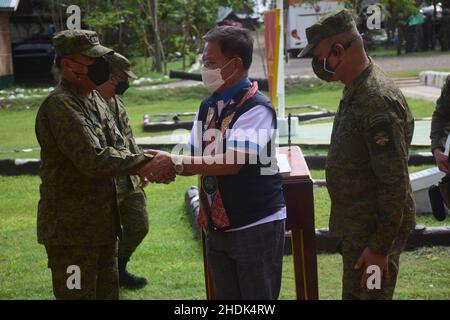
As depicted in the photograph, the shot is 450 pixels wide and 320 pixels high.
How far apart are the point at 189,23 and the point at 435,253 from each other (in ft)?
75.4

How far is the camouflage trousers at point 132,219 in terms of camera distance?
17.2 feet

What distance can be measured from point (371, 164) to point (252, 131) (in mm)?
569

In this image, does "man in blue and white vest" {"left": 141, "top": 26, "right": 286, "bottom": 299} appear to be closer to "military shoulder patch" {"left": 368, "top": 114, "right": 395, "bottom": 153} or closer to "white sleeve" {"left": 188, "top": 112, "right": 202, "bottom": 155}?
"white sleeve" {"left": 188, "top": 112, "right": 202, "bottom": 155}

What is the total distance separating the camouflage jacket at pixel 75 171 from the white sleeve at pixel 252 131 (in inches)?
24.5

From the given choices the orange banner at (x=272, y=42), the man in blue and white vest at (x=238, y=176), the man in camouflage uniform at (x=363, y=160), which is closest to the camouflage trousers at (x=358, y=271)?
the man in camouflage uniform at (x=363, y=160)

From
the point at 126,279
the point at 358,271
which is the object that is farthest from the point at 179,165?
the point at 126,279

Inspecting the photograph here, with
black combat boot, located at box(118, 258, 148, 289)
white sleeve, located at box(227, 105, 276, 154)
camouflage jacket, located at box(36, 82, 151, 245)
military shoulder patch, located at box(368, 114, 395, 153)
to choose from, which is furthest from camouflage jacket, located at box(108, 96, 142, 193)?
military shoulder patch, located at box(368, 114, 395, 153)

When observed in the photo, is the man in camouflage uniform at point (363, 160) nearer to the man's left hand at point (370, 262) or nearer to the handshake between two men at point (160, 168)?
the man's left hand at point (370, 262)

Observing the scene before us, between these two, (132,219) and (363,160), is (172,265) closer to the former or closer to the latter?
(132,219)

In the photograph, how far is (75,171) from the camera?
142 inches

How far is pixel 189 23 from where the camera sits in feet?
90.9

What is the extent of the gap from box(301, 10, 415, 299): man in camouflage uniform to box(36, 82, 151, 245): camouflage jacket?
1.03m

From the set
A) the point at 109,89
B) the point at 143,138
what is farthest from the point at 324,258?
the point at 143,138

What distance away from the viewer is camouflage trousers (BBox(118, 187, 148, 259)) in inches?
206
